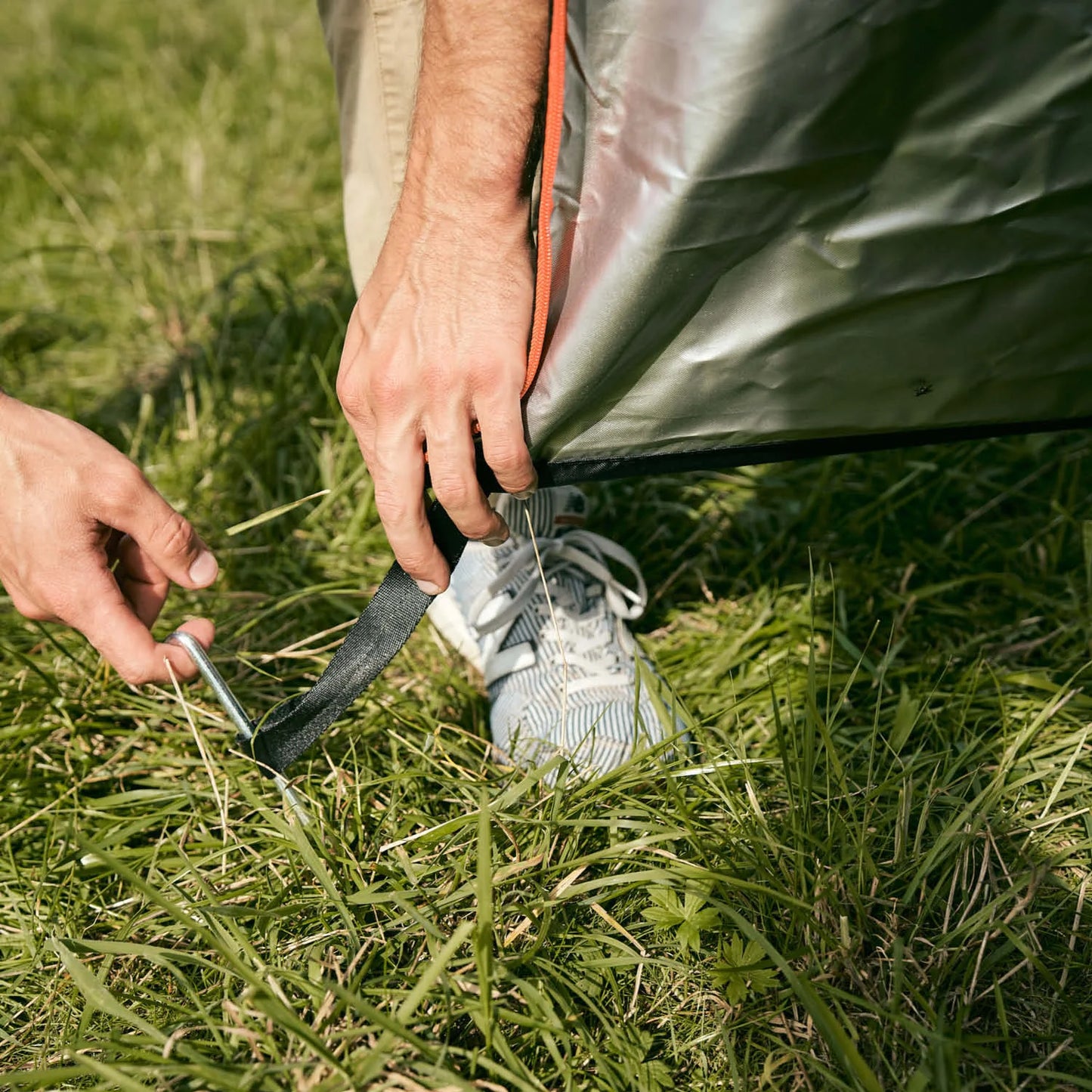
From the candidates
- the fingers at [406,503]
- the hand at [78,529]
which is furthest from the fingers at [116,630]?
the fingers at [406,503]

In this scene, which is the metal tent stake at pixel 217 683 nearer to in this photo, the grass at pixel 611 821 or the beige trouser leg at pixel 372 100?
the grass at pixel 611 821

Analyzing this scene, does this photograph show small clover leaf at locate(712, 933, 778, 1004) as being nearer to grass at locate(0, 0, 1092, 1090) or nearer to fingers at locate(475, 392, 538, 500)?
grass at locate(0, 0, 1092, 1090)

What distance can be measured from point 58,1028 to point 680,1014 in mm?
666

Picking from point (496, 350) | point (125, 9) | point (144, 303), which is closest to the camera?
point (496, 350)

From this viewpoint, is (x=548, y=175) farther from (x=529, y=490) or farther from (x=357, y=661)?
(x=357, y=661)

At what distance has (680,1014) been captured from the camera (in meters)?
1.03

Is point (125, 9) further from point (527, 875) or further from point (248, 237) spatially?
point (527, 875)

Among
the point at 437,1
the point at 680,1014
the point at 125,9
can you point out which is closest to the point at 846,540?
the point at 680,1014

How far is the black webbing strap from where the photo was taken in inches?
44.7

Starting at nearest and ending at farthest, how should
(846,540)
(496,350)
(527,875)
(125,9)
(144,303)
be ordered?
1. (496,350)
2. (527,875)
3. (846,540)
4. (144,303)
5. (125,9)

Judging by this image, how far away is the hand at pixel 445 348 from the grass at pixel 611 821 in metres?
0.36

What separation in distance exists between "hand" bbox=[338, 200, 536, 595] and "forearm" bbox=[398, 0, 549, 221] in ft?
0.06

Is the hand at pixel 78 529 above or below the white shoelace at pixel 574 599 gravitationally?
above

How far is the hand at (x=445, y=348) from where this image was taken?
3.19ft
